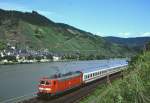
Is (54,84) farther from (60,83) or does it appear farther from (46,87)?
(60,83)

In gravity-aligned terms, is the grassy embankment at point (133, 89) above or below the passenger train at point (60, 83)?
above

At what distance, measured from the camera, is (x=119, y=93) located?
6.36m

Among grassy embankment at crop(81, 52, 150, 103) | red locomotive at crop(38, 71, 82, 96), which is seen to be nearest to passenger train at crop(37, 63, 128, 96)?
red locomotive at crop(38, 71, 82, 96)

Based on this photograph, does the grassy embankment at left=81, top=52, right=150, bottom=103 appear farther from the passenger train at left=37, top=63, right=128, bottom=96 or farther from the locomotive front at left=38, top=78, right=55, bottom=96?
the locomotive front at left=38, top=78, right=55, bottom=96

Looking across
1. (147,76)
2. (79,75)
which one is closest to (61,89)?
(79,75)

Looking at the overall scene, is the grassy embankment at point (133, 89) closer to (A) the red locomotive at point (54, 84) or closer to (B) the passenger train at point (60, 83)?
(B) the passenger train at point (60, 83)

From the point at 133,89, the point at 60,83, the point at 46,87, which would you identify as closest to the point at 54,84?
the point at 46,87

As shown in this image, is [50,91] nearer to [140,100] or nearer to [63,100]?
[63,100]

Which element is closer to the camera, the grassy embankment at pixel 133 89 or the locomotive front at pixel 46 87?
the grassy embankment at pixel 133 89

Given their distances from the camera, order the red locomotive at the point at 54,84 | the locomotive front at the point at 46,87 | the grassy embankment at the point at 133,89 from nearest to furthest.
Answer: the grassy embankment at the point at 133,89 < the locomotive front at the point at 46,87 < the red locomotive at the point at 54,84

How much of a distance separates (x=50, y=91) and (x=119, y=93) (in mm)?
36896

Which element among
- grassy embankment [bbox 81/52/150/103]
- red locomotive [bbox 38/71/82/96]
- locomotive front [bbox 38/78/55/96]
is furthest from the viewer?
red locomotive [bbox 38/71/82/96]

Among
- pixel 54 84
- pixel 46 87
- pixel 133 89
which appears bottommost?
pixel 46 87

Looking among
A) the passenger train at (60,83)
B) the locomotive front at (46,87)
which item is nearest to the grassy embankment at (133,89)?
the passenger train at (60,83)
